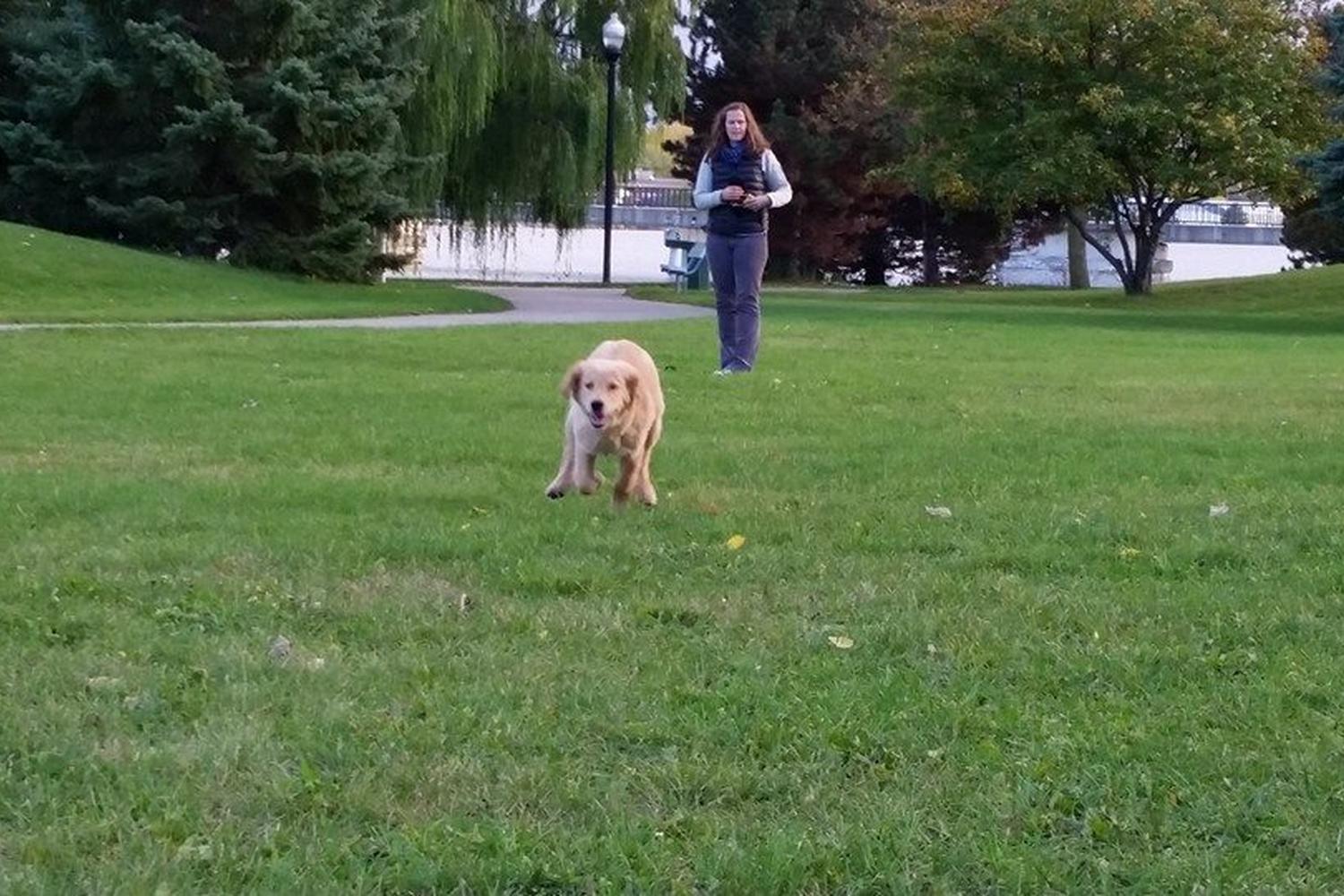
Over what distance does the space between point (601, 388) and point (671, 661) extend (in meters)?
2.41

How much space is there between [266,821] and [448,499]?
11.6 feet

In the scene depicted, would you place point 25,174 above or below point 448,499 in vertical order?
above

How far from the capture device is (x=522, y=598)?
15.8ft

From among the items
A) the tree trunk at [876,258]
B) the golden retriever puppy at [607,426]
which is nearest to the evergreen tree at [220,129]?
the golden retriever puppy at [607,426]

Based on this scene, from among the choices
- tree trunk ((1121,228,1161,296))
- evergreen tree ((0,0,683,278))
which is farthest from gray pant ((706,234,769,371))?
tree trunk ((1121,228,1161,296))

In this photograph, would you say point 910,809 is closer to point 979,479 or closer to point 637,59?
point 979,479

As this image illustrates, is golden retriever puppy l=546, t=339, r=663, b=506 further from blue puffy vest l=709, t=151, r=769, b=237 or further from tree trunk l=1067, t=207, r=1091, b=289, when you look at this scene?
tree trunk l=1067, t=207, r=1091, b=289

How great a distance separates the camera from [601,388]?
20.9 ft

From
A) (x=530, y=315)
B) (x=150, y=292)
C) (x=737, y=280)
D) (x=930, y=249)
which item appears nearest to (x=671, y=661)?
(x=737, y=280)

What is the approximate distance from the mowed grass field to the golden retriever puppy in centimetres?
19

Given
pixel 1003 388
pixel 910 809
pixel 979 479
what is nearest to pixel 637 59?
pixel 1003 388

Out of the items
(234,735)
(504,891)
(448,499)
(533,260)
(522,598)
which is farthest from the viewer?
(533,260)

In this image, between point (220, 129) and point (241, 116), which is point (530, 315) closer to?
point (241, 116)

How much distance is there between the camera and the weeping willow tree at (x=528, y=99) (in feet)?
92.2
